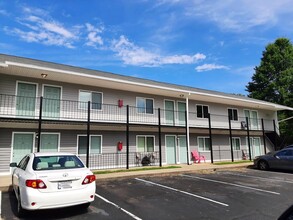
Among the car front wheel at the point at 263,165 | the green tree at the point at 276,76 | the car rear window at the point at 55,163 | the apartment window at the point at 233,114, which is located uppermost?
the green tree at the point at 276,76

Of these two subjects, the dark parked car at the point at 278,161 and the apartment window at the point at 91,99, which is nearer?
the dark parked car at the point at 278,161

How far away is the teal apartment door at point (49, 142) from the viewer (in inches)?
532

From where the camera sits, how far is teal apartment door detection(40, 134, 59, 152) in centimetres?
1352

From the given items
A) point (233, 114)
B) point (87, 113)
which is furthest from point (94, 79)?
point (233, 114)

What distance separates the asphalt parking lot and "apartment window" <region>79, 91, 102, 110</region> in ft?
19.3

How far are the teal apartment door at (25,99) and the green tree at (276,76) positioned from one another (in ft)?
106

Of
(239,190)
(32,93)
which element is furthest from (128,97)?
(239,190)

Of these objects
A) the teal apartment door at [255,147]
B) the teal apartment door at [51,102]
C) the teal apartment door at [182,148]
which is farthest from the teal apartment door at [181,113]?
the teal apartment door at [51,102]

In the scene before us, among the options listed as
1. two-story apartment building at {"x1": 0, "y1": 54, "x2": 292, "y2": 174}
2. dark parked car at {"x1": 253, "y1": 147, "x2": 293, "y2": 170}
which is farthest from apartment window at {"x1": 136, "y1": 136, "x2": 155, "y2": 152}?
dark parked car at {"x1": 253, "y1": 147, "x2": 293, "y2": 170}

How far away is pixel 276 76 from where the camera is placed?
37562 mm

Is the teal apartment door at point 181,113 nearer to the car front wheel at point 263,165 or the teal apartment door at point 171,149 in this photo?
the teal apartment door at point 171,149

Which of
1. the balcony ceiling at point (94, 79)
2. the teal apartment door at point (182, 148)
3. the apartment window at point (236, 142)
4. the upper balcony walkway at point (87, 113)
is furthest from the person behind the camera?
the apartment window at point (236, 142)

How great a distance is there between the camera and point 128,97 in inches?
671

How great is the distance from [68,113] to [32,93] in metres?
2.19
